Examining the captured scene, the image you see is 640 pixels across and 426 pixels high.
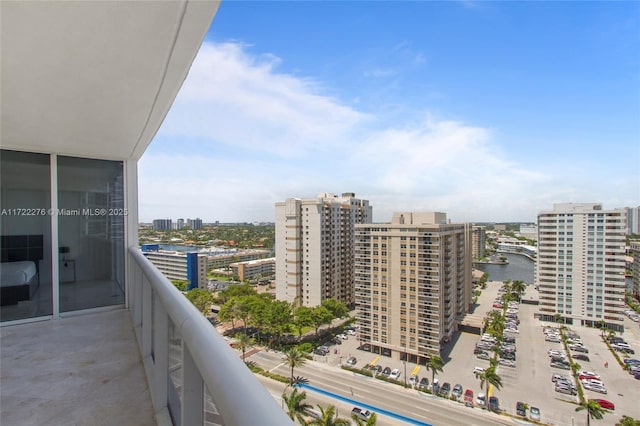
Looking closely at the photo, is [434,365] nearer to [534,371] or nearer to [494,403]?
[494,403]

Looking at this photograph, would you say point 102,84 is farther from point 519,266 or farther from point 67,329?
point 519,266

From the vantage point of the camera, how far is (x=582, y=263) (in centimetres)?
2708

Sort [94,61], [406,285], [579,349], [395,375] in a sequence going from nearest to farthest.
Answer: [94,61] → [395,375] → [406,285] → [579,349]

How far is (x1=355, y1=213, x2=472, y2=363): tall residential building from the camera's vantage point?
2078cm

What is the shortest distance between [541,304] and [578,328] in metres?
3.08

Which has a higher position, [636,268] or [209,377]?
[209,377]

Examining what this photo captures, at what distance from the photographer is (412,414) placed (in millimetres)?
16750

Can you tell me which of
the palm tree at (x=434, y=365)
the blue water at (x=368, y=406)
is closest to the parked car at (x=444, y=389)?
the palm tree at (x=434, y=365)

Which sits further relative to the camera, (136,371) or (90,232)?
(90,232)

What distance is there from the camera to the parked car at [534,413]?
1638 centimetres

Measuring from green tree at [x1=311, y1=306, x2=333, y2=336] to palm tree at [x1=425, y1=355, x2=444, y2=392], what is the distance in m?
7.94

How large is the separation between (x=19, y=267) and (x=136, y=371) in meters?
2.37

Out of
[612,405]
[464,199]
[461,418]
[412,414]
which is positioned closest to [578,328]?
[612,405]

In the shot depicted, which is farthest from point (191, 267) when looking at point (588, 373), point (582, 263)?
point (582, 263)
